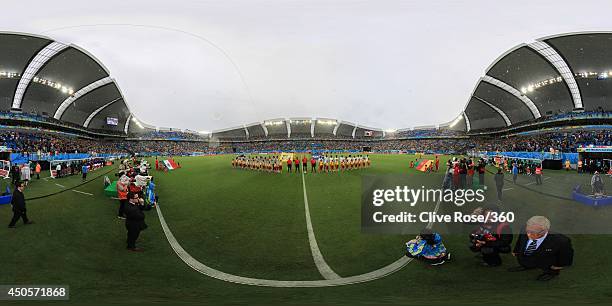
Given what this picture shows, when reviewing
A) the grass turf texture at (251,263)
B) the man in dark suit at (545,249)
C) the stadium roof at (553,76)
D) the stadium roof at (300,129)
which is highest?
the stadium roof at (553,76)

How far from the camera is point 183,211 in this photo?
983 centimetres

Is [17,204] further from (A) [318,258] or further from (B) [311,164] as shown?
(B) [311,164]

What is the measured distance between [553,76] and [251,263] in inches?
2168

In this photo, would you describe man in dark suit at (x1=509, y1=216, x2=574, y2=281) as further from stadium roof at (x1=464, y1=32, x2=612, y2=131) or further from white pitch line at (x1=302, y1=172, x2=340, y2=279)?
stadium roof at (x1=464, y1=32, x2=612, y2=131)

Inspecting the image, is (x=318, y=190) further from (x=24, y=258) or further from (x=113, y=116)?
(x=113, y=116)

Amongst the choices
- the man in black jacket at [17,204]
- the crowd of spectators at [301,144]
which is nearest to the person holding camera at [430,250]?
the man in black jacket at [17,204]

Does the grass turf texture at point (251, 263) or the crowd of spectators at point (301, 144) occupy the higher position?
the crowd of spectators at point (301, 144)

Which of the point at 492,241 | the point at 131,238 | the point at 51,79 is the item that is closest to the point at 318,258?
the point at 492,241

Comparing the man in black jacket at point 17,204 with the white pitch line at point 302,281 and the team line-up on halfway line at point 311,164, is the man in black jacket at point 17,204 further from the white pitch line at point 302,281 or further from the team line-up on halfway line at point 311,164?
the team line-up on halfway line at point 311,164

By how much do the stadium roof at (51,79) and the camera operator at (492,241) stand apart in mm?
46374

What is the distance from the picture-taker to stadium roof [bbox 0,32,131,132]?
3244 cm

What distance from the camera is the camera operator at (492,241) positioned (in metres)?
5.00

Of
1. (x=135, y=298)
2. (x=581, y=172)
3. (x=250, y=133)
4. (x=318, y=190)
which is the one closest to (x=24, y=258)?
(x=135, y=298)

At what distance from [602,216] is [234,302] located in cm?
1218
